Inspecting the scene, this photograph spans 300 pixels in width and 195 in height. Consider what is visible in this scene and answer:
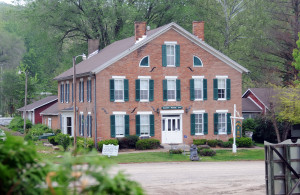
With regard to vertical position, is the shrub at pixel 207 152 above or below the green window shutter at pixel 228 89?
below

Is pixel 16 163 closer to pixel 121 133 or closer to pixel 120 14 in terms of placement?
pixel 121 133

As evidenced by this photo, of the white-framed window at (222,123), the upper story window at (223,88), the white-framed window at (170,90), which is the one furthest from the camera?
the upper story window at (223,88)

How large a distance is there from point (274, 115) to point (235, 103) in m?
3.14

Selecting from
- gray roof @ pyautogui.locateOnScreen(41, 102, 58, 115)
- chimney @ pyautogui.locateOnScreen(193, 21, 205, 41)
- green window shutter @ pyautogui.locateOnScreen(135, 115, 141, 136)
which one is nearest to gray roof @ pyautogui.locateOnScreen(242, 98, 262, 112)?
chimney @ pyautogui.locateOnScreen(193, 21, 205, 41)

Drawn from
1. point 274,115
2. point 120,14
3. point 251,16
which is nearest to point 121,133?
point 274,115

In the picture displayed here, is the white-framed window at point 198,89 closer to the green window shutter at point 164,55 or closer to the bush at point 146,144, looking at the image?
the green window shutter at point 164,55

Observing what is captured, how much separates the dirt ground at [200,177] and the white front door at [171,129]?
27.8 feet

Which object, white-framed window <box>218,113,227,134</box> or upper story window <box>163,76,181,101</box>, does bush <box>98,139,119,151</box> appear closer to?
upper story window <box>163,76,181,101</box>

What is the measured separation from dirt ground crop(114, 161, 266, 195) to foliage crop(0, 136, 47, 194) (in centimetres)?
1136

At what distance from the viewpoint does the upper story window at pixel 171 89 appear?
39906 millimetres

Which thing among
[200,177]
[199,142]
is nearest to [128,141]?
[199,142]

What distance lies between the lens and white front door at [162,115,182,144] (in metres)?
39.7

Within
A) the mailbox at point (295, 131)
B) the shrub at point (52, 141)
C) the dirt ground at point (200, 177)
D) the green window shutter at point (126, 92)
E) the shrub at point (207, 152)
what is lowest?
the dirt ground at point (200, 177)

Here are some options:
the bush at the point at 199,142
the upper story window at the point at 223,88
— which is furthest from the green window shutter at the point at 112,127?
the upper story window at the point at 223,88
